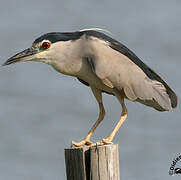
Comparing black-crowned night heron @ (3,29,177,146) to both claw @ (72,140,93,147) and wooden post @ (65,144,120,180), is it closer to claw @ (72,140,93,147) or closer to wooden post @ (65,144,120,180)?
claw @ (72,140,93,147)

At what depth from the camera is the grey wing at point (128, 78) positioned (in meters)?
5.28

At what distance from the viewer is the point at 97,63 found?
17.2 feet

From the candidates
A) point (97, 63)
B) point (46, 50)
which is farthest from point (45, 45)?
point (97, 63)

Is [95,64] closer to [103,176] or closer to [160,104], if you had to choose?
[160,104]

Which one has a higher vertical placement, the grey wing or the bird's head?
the bird's head

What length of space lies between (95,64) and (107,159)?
139 centimetres

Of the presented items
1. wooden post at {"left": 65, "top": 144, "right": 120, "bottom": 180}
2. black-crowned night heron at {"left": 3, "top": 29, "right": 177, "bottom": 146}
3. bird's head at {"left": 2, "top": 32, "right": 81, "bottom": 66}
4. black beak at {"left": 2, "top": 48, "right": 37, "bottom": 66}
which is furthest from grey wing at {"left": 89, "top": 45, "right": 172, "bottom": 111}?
wooden post at {"left": 65, "top": 144, "right": 120, "bottom": 180}

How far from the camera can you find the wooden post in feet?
13.5

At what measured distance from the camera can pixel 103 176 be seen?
412 cm

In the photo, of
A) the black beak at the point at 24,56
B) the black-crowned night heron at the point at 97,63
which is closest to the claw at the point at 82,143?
the black-crowned night heron at the point at 97,63

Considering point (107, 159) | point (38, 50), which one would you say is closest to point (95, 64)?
point (38, 50)

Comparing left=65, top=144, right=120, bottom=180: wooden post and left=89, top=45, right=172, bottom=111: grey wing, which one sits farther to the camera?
left=89, top=45, right=172, bottom=111: grey wing

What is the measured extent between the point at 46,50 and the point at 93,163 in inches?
66.6

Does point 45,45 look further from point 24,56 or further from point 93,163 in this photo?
point 93,163
